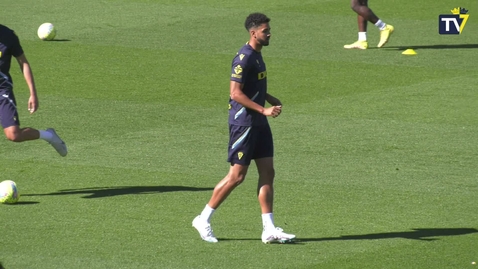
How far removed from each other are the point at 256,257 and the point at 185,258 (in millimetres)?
695

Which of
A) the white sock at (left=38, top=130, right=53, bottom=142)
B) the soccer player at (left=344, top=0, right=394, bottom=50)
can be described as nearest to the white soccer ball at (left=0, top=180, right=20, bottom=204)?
the white sock at (left=38, top=130, right=53, bottom=142)

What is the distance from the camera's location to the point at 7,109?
1254cm

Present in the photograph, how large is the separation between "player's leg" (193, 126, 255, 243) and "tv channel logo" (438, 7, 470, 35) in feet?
50.8

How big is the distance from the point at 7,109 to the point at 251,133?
11.6ft

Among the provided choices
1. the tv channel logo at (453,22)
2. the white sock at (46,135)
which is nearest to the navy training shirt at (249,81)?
the white sock at (46,135)

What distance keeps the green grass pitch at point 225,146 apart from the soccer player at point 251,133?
232 millimetres

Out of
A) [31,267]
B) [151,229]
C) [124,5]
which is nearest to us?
[31,267]

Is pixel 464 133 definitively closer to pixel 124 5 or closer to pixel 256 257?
pixel 256 257

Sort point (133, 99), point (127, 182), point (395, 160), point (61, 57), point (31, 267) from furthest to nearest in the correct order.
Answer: point (61, 57) → point (133, 99) → point (395, 160) → point (127, 182) → point (31, 267)

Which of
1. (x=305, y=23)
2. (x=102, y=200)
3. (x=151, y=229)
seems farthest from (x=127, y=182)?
(x=305, y=23)

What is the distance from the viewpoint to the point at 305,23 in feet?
84.9

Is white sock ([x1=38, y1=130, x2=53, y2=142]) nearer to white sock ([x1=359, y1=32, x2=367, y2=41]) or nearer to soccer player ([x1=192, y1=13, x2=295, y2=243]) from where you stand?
soccer player ([x1=192, y1=13, x2=295, y2=243])

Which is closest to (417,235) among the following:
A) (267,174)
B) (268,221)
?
(268,221)

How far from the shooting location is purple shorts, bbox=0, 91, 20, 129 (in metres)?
12.5
